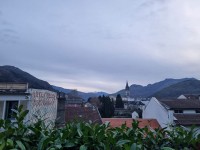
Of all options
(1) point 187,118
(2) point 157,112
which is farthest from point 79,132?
(2) point 157,112

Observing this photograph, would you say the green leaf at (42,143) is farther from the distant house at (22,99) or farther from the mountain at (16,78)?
the mountain at (16,78)

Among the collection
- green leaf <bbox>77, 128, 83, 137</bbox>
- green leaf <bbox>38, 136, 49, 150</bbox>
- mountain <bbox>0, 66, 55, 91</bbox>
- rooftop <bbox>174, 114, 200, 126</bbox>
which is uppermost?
mountain <bbox>0, 66, 55, 91</bbox>

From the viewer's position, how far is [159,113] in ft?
78.2

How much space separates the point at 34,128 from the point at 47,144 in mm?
400

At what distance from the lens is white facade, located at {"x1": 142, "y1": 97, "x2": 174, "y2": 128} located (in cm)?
2141

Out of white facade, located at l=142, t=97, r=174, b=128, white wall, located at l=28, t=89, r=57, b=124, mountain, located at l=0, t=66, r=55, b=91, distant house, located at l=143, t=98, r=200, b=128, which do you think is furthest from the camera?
mountain, located at l=0, t=66, r=55, b=91

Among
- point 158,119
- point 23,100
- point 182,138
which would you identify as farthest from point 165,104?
point 182,138

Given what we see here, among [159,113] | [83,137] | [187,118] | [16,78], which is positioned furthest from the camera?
[16,78]

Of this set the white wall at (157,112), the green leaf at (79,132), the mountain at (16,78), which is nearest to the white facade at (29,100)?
the mountain at (16,78)

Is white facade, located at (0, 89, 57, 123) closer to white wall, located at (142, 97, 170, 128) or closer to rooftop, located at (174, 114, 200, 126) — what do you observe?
white wall, located at (142, 97, 170, 128)

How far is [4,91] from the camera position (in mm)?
14828

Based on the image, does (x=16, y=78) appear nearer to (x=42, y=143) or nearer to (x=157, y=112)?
(x=157, y=112)

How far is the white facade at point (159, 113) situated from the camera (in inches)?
843

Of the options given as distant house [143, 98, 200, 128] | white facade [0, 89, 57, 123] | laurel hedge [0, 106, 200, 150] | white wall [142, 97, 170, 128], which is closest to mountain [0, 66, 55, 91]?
white facade [0, 89, 57, 123]
